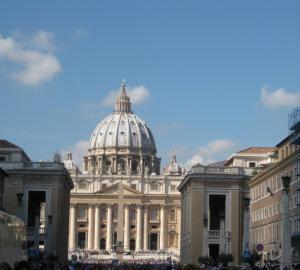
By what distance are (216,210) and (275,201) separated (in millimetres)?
34347

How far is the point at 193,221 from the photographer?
4466 inches

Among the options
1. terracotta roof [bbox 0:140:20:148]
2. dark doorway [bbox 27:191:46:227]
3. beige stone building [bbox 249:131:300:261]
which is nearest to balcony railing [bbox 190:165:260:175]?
beige stone building [bbox 249:131:300:261]

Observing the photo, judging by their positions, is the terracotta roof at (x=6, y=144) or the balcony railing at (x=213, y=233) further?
the terracotta roof at (x=6, y=144)

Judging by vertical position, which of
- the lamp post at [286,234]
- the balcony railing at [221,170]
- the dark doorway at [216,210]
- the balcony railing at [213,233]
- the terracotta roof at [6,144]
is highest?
the terracotta roof at [6,144]

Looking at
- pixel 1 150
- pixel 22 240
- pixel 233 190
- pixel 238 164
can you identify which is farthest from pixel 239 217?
pixel 22 240

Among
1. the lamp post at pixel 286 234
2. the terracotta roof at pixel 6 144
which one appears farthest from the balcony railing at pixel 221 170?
the lamp post at pixel 286 234

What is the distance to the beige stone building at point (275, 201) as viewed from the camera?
78812 millimetres

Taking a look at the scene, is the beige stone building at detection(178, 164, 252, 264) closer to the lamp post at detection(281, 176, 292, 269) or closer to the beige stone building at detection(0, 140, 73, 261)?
the beige stone building at detection(0, 140, 73, 261)

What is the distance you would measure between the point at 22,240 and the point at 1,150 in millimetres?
87680

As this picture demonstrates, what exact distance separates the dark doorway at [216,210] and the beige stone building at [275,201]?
539 inches

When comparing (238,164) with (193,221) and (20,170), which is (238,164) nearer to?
(193,221)

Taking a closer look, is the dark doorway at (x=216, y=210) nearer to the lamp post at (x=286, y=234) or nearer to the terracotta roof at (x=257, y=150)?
the terracotta roof at (x=257, y=150)

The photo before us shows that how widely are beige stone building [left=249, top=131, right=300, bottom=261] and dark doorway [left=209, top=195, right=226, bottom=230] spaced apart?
13.7m

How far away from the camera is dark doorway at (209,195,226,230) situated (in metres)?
121
